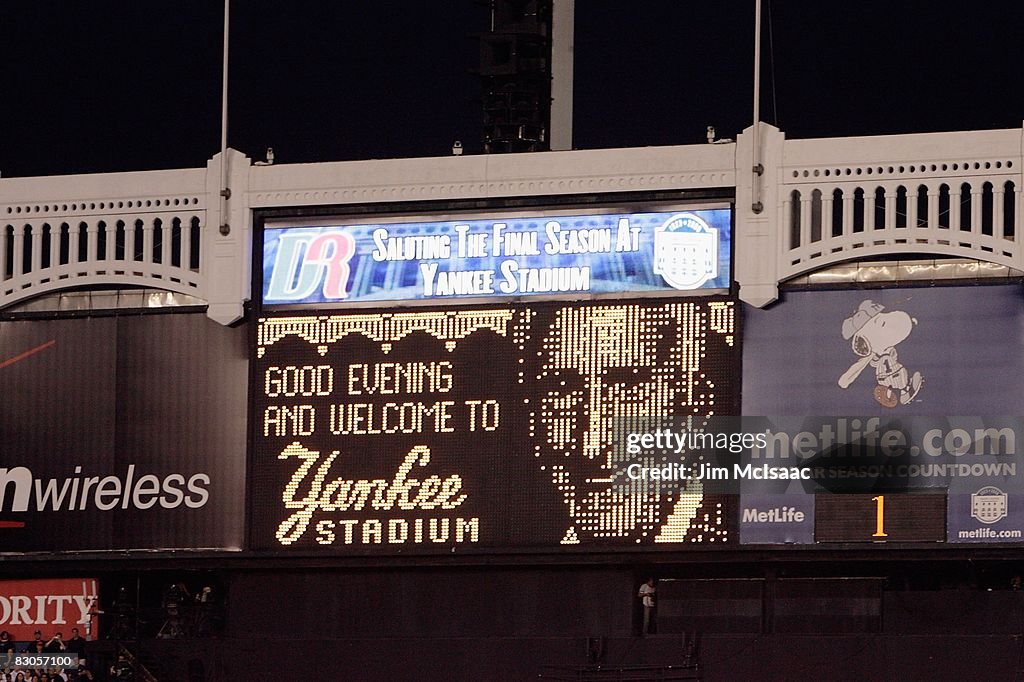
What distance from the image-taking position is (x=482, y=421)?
2959cm

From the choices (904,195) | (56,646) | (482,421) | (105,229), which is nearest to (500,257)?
(482,421)

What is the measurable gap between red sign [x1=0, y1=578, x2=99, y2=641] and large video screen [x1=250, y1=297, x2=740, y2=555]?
2812 mm

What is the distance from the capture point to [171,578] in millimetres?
32125

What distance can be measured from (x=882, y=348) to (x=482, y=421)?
188 inches

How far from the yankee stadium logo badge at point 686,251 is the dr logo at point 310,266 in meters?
3.85

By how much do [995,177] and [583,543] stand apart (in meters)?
6.38

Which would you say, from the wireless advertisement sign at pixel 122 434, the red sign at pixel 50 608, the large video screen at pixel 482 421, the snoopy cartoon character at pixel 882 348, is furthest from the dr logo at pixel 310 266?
the snoopy cartoon character at pixel 882 348

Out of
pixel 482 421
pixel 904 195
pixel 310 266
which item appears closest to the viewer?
pixel 482 421

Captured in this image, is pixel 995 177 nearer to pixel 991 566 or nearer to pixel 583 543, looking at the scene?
pixel 991 566

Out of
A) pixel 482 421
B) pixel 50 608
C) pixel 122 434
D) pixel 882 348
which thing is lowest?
pixel 50 608

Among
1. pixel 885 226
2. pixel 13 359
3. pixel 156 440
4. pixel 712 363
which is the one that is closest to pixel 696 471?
pixel 712 363

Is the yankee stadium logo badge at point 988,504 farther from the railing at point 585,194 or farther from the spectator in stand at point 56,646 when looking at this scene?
the spectator in stand at point 56,646

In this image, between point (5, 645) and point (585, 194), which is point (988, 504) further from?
point (5, 645)

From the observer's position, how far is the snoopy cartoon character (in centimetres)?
2858
